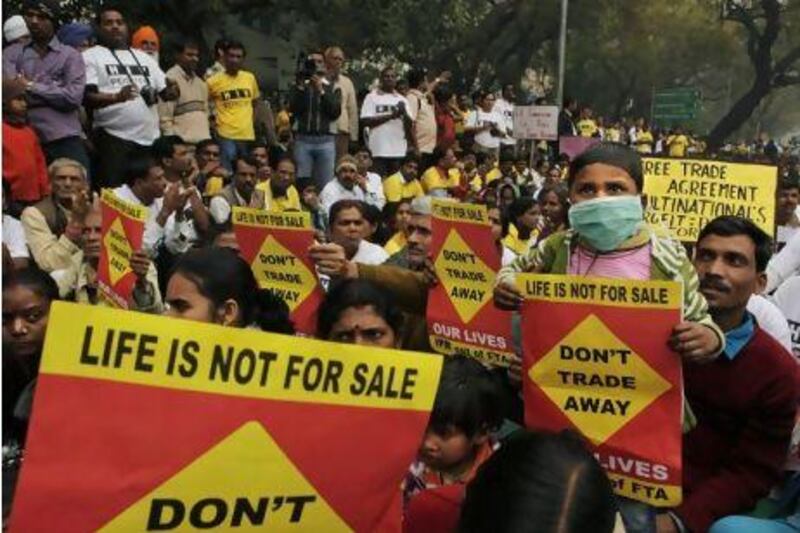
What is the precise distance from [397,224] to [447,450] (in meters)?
5.06

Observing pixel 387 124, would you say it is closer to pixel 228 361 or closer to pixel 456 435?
pixel 456 435

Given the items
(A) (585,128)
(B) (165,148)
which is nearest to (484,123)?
(A) (585,128)

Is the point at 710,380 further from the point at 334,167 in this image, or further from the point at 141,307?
the point at 334,167

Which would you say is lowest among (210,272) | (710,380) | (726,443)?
(726,443)

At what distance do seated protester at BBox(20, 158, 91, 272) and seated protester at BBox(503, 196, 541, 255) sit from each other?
11.2 feet

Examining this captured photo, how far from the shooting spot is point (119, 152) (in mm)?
8586

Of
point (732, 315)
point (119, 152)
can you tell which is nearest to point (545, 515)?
point (732, 315)

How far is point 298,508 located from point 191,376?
1.22ft

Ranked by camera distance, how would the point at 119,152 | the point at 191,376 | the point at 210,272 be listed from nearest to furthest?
the point at 191,376, the point at 210,272, the point at 119,152

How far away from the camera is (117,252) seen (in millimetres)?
4691

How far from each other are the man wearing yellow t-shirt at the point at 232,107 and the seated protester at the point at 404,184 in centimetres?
176

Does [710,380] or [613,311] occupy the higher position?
[613,311]

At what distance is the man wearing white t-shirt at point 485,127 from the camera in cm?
1681

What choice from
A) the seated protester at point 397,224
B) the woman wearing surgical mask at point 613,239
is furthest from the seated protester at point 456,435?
the seated protester at point 397,224
